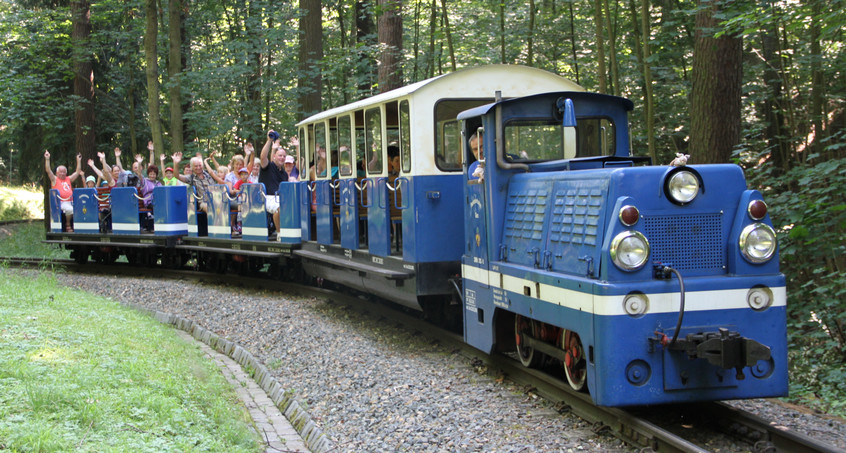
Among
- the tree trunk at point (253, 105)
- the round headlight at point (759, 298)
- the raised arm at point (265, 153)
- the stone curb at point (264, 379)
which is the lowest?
the stone curb at point (264, 379)

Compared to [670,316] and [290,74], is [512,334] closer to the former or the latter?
[670,316]

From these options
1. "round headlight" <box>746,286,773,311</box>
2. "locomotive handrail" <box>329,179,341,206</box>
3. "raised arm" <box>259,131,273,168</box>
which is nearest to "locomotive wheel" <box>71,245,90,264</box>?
"raised arm" <box>259,131,273,168</box>

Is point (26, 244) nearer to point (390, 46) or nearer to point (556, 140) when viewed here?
point (390, 46)

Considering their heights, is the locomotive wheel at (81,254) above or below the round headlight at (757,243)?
below

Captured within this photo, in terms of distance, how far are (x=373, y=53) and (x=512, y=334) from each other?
11352 mm

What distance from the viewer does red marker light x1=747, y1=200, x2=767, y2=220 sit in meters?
5.40

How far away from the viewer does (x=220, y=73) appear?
802 inches

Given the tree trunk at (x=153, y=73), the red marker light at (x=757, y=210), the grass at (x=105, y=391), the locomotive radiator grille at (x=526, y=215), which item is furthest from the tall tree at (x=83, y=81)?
the red marker light at (x=757, y=210)

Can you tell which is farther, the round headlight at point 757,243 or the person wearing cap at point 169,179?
the person wearing cap at point 169,179

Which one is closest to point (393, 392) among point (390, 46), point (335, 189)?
point (335, 189)

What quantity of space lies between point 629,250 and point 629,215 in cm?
24

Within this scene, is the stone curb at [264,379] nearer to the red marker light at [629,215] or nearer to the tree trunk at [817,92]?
the red marker light at [629,215]

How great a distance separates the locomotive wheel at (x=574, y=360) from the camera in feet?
19.5

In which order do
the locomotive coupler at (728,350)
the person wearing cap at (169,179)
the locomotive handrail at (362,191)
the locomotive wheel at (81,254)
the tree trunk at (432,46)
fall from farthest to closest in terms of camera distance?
the locomotive wheel at (81,254), the tree trunk at (432,46), the person wearing cap at (169,179), the locomotive handrail at (362,191), the locomotive coupler at (728,350)
